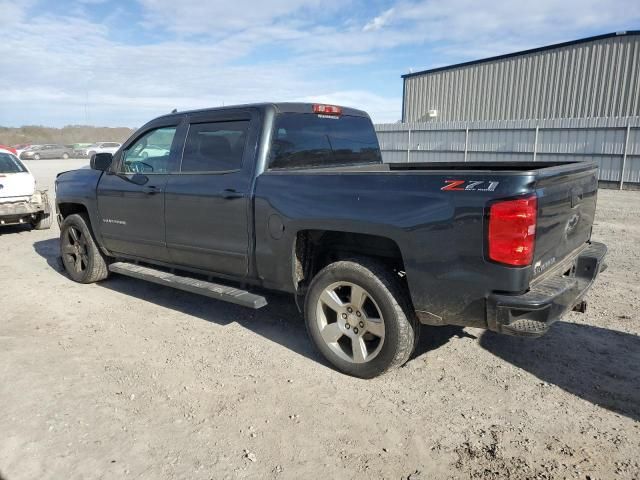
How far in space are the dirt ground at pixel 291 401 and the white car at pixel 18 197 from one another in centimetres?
489

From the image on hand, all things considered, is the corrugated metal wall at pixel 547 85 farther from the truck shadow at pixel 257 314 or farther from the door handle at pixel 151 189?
the door handle at pixel 151 189

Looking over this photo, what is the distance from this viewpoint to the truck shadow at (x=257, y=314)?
427 centimetres

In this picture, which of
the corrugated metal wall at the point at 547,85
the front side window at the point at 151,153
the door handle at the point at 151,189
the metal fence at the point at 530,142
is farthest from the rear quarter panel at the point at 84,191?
the corrugated metal wall at the point at 547,85

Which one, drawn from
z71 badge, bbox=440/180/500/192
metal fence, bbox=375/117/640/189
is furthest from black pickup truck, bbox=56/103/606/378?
metal fence, bbox=375/117/640/189

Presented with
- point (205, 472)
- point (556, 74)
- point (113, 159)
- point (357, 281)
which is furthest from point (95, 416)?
point (556, 74)

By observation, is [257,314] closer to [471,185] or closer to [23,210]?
[471,185]

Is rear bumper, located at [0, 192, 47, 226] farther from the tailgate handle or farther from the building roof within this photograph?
the building roof

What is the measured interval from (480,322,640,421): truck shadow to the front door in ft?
10.3

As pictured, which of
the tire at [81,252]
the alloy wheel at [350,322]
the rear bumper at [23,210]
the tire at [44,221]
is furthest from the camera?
the tire at [44,221]

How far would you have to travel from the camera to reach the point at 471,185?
2908 mm

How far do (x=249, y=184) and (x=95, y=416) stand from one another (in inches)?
76.4

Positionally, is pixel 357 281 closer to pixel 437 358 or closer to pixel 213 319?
pixel 437 358

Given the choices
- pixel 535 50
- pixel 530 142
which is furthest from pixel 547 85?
pixel 530 142

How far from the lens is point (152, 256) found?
5113 mm
